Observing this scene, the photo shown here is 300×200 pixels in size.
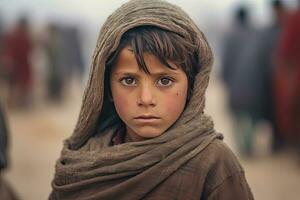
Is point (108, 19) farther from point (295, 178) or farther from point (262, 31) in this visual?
point (262, 31)

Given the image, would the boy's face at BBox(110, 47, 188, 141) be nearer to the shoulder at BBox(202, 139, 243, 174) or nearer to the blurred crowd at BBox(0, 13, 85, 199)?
the shoulder at BBox(202, 139, 243, 174)

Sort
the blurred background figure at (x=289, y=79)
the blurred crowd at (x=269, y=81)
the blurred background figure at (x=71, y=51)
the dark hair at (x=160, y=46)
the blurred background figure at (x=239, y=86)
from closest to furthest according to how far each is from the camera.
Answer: the dark hair at (x=160, y=46)
the blurred background figure at (x=289, y=79)
the blurred crowd at (x=269, y=81)
the blurred background figure at (x=239, y=86)
the blurred background figure at (x=71, y=51)

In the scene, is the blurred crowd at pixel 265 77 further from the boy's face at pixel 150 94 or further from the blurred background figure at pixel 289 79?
the boy's face at pixel 150 94

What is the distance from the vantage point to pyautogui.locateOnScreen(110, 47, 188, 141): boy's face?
2.53m

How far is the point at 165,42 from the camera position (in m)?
2.51

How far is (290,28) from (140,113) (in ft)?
17.1

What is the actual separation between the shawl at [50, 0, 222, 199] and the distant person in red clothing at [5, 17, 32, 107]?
1097cm

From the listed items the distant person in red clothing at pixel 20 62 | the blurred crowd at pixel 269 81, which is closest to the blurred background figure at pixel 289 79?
the blurred crowd at pixel 269 81

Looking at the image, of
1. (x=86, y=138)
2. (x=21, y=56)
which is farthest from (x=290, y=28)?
(x=21, y=56)

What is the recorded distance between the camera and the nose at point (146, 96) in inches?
99.0

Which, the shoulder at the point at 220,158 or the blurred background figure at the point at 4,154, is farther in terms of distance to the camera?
the blurred background figure at the point at 4,154

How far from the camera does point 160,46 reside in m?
2.50

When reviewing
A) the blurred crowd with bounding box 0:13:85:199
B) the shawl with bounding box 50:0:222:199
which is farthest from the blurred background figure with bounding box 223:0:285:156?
the shawl with bounding box 50:0:222:199

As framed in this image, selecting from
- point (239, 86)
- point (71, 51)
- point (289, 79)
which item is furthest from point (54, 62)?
point (289, 79)
